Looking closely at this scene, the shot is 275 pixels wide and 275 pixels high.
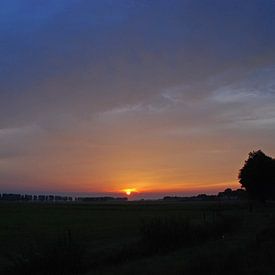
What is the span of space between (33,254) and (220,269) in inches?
250

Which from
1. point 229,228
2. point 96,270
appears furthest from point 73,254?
point 229,228

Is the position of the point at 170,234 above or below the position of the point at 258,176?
below

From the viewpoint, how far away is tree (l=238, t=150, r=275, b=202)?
98125 millimetres

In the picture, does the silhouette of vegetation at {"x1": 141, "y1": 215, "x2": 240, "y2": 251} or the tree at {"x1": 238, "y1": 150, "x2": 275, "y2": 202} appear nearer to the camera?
the silhouette of vegetation at {"x1": 141, "y1": 215, "x2": 240, "y2": 251}

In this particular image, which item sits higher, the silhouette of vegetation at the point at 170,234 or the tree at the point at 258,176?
the tree at the point at 258,176

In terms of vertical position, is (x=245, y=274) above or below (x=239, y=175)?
below

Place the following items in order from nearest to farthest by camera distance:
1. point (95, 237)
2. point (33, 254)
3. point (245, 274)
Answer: point (245, 274)
point (33, 254)
point (95, 237)

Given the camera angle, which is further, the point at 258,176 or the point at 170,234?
the point at 258,176

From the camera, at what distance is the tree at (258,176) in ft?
322

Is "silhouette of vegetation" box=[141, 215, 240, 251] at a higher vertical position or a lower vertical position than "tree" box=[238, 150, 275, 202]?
lower

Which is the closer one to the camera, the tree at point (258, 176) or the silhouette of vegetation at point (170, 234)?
the silhouette of vegetation at point (170, 234)

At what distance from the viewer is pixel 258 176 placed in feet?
322

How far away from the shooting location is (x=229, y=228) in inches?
1346

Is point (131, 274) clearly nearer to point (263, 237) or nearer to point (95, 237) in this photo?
point (263, 237)
